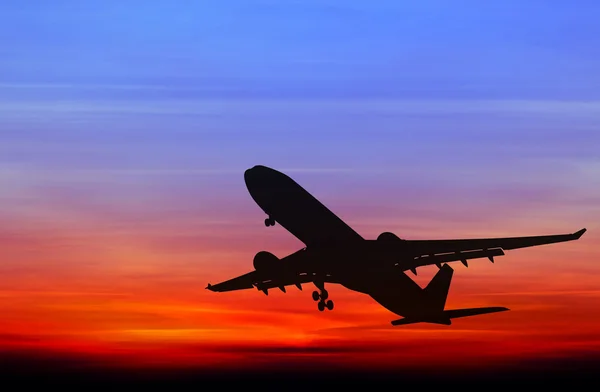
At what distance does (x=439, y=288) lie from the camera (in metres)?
124

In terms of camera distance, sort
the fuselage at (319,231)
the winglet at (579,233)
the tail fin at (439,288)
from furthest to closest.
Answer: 1. the tail fin at (439,288)
2. the fuselage at (319,231)
3. the winglet at (579,233)

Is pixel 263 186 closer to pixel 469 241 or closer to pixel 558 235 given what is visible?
pixel 469 241

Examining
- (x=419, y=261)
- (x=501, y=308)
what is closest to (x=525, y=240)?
(x=419, y=261)

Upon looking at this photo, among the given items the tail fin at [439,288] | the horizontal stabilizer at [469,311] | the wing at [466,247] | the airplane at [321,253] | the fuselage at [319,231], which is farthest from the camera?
the tail fin at [439,288]

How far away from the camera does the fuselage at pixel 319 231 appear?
105625 millimetres

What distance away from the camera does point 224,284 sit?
11494 cm

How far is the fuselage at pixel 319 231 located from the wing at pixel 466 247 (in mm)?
4110

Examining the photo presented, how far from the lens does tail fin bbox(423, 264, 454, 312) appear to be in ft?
403

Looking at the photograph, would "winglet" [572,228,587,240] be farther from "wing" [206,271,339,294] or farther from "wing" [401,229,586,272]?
"wing" [206,271,339,294]

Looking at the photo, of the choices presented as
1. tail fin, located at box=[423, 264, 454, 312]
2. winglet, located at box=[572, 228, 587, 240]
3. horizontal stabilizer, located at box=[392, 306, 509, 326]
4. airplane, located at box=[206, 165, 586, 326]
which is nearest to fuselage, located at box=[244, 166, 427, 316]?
airplane, located at box=[206, 165, 586, 326]

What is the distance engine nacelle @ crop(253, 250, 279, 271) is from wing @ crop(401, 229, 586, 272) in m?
14.2

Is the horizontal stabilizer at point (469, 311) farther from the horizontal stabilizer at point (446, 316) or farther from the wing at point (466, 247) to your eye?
the wing at point (466, 247)

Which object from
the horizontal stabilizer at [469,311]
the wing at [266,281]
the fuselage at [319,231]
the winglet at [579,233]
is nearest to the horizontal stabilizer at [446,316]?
the horizontal stabilizer at [469,311]

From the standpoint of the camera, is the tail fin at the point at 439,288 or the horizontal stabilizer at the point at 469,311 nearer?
the horizontal stabilizer at the point at 469,311
